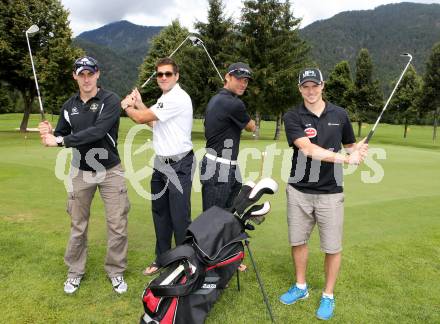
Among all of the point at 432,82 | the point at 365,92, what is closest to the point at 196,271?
the point at 432,82

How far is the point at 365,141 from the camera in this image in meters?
3.73

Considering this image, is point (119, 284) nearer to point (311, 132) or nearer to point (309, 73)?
point (311, 132)

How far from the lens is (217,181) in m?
4.68

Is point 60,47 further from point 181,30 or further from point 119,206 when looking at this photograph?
point 119,206

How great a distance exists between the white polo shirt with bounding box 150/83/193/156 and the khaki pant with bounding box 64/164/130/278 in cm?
59

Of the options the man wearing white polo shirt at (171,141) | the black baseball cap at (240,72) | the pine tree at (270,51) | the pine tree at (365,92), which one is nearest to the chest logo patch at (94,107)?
the man wearing white polo shirt at (171,141)

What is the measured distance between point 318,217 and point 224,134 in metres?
1.41

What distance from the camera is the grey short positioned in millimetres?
3992

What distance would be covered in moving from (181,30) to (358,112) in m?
22.5

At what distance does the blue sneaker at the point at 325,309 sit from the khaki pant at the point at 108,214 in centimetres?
218

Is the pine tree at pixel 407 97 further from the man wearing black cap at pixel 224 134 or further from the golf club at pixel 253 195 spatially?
the golf club at pixel 253 195

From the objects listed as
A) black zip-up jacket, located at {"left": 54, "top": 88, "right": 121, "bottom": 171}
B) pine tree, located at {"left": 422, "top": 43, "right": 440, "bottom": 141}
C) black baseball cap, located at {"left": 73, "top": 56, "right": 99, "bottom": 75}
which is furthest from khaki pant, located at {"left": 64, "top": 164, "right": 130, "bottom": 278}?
pine tree, located at {"left": 422, "top": 43, "right": 440, "bottom": 141}

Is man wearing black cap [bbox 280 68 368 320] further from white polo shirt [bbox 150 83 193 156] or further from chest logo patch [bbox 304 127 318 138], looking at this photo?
white polo shirt [bbox 150 83 193 156]

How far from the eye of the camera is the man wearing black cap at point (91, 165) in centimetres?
418
